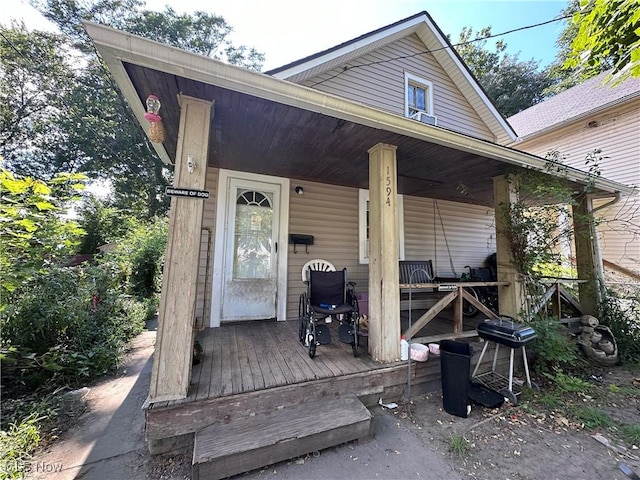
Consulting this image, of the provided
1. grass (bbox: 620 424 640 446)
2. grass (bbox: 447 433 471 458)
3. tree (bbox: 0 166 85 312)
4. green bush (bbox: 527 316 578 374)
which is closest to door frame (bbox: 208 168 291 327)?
tree (bbox: 0 166 85 312)

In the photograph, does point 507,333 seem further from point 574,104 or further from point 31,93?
point 31,93

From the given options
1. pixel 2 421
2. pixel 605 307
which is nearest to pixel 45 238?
pixel 2 421

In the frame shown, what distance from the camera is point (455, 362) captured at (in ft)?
7.73

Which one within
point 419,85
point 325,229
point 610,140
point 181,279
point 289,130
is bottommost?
Answer: point 181,279

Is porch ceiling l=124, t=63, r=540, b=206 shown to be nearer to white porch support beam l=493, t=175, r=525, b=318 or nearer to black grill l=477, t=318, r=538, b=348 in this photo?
Result: white porch support beam l=493, t=175, r=525, b=318

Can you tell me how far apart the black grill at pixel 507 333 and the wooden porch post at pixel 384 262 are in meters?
0.99

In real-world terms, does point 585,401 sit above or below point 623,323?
below

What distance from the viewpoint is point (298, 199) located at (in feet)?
14.1

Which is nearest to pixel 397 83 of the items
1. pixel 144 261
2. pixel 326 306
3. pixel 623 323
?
pixel 326 306

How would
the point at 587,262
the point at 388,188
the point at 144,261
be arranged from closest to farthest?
the point at 388,188
the point at 587,262
the point at 144,261

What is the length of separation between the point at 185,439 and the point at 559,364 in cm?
441

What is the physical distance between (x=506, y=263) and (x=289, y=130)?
11.4 ft

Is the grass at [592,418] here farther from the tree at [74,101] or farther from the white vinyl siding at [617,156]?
the tree at [74,101]

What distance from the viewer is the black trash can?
2.33 metres
